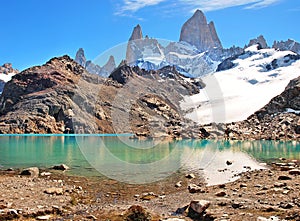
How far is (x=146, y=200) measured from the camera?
21547 millimetres

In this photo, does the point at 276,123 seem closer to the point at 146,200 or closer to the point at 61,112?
the point at 61,112

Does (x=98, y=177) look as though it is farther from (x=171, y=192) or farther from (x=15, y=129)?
(x=15, y=129)

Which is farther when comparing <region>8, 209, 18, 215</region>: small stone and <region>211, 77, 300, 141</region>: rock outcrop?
<region>211, 77, 300, 141</region>: rock outcrop

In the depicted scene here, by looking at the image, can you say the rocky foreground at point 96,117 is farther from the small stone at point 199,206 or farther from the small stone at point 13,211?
the small stone at point 13,211

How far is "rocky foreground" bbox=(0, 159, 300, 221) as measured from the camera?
16.2m

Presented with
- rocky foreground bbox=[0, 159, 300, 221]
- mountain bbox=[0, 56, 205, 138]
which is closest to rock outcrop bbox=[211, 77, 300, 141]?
mountain bbox=[0, 56, 205, 138]

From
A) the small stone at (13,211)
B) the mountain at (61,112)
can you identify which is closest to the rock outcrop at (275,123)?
the mountain at (61,112)

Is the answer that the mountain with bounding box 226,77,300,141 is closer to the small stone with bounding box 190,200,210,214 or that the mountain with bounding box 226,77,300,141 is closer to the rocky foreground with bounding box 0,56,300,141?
the rocky foreground with bounding box 0,56,300,141

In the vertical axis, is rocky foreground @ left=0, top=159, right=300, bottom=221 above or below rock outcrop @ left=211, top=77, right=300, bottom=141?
below

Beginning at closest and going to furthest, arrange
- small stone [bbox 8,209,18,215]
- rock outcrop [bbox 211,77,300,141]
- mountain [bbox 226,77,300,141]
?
small stone [bbox 8,209,18,215], rock outcrop [bbox 211,77,300,141], mountain [bbox 226,77,300,141]

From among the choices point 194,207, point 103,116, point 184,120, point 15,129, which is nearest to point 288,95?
point 184,120

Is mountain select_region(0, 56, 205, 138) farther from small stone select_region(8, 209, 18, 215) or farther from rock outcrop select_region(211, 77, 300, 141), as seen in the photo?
small stone select_region(8, 209, 18, 215)

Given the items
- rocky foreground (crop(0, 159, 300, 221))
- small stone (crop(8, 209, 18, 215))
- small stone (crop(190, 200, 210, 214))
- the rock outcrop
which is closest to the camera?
rocky foreground (crop(0, 159, 300, 221))

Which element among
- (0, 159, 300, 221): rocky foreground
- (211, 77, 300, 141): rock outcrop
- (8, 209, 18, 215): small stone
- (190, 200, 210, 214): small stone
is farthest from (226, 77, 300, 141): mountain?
(8, 209, 18, 215): small stone
